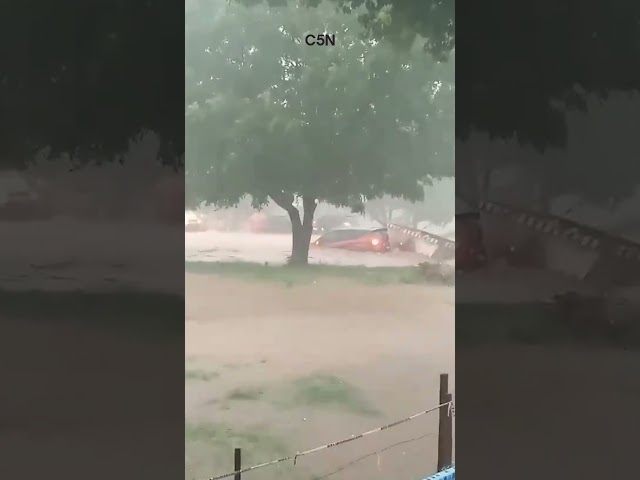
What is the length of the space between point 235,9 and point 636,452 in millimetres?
1169

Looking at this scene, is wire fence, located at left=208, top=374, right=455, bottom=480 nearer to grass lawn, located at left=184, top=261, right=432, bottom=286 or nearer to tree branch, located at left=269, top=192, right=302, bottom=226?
grass lawn, located at left=184, top=261, right=432, bottom=286

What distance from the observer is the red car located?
1.16 m

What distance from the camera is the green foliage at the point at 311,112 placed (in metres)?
1.10

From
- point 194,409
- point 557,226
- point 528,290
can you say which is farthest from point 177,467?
point 557,226

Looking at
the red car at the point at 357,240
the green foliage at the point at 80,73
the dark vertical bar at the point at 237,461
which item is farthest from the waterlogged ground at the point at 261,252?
the dark vertical bar at the point at 237,461

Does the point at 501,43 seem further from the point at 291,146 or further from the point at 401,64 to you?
the point at 291,146

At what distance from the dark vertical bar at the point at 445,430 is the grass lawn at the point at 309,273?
0.23 meters

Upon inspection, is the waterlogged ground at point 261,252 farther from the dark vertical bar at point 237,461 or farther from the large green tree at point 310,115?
the dark vertical bar at point 237,461

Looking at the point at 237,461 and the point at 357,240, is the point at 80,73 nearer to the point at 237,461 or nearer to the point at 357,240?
the point at 357,240

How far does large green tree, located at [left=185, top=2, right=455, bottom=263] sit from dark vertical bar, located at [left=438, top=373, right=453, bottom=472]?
40cm

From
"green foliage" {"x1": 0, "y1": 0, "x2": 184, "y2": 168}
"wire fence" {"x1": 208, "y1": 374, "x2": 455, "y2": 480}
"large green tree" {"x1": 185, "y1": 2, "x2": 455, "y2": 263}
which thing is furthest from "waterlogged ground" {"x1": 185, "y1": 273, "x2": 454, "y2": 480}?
"green foliage" {"x1": 0, "y1": 0, "x2": 184, "y2": 168}

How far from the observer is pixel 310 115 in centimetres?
114

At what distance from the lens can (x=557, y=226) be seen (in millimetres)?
1028

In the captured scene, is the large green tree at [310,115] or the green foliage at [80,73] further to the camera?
the large green tree at [310,115]
